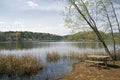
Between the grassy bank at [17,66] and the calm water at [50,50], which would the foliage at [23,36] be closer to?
the calm water at [50,50]

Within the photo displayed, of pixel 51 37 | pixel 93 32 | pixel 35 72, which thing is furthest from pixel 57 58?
pixel 51 37

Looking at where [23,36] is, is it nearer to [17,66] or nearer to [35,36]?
[35,36]

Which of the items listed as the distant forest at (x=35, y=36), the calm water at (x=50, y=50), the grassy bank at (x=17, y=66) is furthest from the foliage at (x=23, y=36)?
the grassy bank at (x=17, y=66)

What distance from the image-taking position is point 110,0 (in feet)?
63.1

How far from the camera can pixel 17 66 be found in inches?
570

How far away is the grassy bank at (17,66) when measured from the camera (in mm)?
13724

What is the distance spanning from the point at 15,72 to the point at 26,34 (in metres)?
139

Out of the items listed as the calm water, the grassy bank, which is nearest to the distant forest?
the calm water

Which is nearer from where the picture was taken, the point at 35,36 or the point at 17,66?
the point at 17,66

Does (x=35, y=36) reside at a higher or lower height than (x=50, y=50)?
higher

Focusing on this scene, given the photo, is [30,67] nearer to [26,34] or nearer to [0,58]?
[0,58]

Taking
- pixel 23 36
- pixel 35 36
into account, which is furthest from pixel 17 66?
pixel 35 36

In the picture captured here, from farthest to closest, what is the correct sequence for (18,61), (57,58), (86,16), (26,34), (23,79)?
(26,34) → (57,58) → (86,16) → (18,61) → (23,79)

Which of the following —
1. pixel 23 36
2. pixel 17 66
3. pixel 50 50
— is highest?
pixel 23 36
